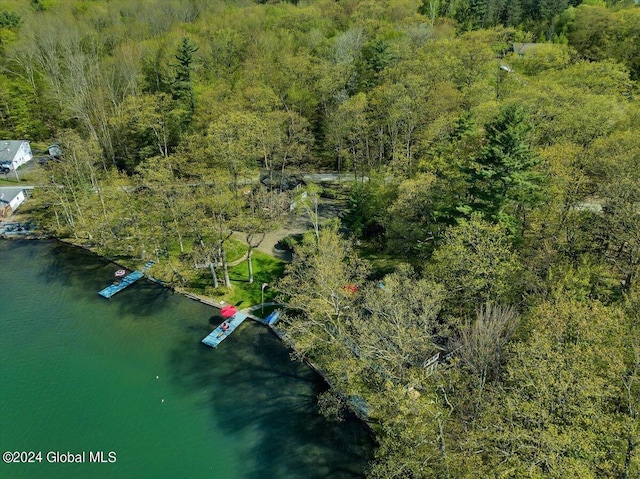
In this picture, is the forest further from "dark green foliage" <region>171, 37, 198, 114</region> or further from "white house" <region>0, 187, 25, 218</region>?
"white house" <region>0, 187, 25, 218</region>

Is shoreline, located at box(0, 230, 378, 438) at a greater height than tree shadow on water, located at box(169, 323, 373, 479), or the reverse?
shoreline, located at box(0, 230, 378, 438)

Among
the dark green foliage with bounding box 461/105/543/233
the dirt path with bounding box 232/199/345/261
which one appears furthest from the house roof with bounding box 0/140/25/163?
the dark green foliage with bounding box 461/105/543/233

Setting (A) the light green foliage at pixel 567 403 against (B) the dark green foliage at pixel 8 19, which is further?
(B) the dark green foliage at pixel 8 19

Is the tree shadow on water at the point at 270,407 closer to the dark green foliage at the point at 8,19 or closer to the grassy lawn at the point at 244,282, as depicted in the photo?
the grassy lawn at the point at 244,282

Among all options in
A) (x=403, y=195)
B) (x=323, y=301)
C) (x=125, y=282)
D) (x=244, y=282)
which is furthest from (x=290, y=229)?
(x=323, y=301)

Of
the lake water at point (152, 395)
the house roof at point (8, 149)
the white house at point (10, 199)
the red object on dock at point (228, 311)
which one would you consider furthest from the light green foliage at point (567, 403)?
the house roof at point (8, 149)
